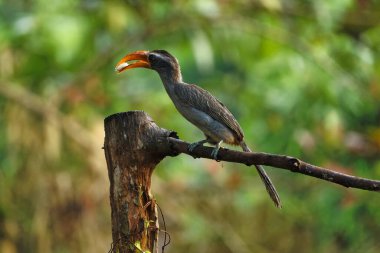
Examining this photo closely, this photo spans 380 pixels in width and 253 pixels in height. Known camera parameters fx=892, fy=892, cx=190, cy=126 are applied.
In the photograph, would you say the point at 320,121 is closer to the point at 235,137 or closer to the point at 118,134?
the point at 235,137

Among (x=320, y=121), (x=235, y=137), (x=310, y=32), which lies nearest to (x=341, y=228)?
(x=320, y=121)

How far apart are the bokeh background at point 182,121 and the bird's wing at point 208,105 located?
4261 millimetres

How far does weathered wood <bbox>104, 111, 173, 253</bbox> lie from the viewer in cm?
337

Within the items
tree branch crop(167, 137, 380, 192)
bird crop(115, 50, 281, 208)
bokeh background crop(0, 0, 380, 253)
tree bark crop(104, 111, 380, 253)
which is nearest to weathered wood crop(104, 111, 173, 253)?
tree bark crop(104, 111, 380, 253)

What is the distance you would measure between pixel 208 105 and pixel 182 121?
20.8 feet

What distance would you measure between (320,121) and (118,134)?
5.96 metres

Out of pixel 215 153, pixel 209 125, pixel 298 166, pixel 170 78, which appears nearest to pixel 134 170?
pixel 215 153

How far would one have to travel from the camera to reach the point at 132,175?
339 centimetres

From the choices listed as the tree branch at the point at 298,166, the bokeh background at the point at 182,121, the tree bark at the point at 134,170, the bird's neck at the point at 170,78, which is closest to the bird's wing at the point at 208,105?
the bird's neck at the point at 170,78

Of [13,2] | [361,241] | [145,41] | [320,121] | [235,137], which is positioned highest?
[13,2]

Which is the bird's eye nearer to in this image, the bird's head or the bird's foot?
the bird's head

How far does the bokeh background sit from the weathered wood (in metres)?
4.79

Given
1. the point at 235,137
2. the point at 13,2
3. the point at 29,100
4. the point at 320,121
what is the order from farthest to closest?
the point at 13,2 < the point at 320,121 < the point at 29,100 < the point at 235,137

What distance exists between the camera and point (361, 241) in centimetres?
952
